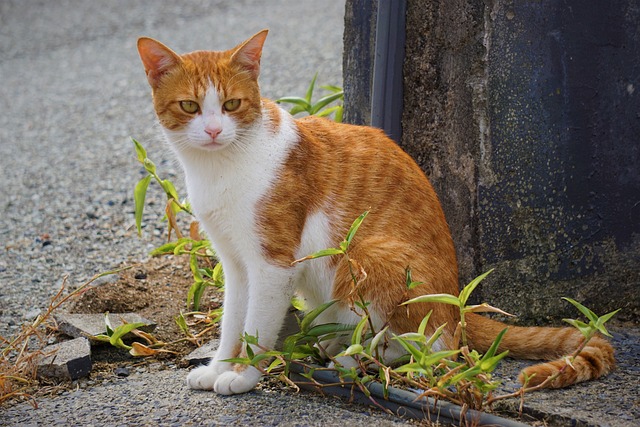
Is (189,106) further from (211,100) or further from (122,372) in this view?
(122,372)

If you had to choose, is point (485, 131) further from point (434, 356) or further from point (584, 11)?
point (434, 356)

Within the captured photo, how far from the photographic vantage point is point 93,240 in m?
4.84

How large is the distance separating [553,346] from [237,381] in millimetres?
1081

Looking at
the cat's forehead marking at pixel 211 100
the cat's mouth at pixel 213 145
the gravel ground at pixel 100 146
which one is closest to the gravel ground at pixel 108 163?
the gravel ground at pixel 100 146

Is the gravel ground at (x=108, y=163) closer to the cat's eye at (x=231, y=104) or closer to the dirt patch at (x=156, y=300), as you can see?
the dirt patch at (x=156, y=300)

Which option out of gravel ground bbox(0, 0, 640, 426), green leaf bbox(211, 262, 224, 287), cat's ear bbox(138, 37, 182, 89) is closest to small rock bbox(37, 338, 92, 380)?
gravel ground bbox(0, 0, 640, 426)

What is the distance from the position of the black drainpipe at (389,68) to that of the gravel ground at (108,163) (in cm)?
105

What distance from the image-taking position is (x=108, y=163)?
6.14 metres

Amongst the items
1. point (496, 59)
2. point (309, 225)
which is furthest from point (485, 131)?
point (309, 225)

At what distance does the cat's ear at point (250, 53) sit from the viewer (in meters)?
2.90

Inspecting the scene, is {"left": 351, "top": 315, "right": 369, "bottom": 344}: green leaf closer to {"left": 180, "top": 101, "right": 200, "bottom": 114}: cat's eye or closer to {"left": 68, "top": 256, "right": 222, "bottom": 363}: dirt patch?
{"left": 180, "top": 101, "right": 200, "bottom": 114}: cat's eye

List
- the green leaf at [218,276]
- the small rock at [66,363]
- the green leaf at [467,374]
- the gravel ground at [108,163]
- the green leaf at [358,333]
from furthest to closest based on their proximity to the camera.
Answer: the green leaf at [218,276] < the small rock at [66,363] < the gravel ground at [108,163] < the green leaf at [358,333] < the green leaf at [467,374]

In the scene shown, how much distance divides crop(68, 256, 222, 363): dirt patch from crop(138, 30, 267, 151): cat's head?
94cm

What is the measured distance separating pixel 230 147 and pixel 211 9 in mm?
7359
